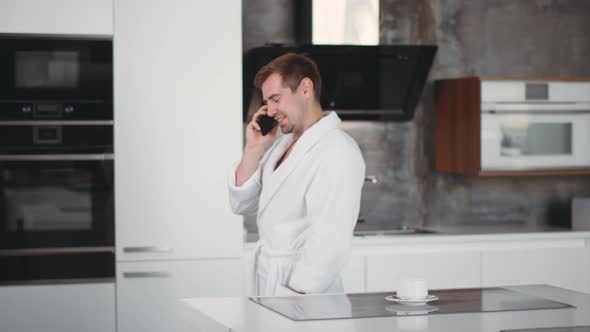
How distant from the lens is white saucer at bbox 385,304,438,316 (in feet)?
6.61

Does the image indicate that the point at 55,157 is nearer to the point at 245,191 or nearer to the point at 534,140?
the point at 245,191

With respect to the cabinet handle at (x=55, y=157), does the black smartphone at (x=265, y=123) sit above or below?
above

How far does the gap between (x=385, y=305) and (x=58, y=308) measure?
2.02 m

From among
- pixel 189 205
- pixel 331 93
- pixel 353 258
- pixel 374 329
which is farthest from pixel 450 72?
pixel 374 329

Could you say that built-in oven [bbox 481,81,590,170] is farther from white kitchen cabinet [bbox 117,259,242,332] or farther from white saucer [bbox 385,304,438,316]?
white saucer [bbox 385,304,438,316]

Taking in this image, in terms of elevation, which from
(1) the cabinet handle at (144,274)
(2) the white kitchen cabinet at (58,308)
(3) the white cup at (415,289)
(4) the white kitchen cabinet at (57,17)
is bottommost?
(2) the white kitchen cabinet at (58,308)

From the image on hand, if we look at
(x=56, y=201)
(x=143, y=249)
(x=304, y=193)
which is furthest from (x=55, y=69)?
(x=304, y=193)

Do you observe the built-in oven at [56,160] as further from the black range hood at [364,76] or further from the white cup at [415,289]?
the white cup at [415,289]

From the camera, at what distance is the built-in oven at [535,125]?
14.6 ft

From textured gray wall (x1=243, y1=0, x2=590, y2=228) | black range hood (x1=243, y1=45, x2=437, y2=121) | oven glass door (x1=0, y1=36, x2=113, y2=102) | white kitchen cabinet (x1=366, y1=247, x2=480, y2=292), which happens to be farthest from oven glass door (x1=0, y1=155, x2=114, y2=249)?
textured gray wall (x1=243, y1=0, x2=590, y2=228)

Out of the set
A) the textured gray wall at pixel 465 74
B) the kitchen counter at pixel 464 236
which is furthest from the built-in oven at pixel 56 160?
the textured gray wall at pixel 465 74

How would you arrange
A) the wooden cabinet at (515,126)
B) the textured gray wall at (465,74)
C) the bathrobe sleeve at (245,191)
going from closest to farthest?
the bathrobe sleeve at (245,191)
the wooden cabinet at (515,126)
the textured gray wall at (465,74)

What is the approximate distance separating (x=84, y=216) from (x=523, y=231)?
221cm

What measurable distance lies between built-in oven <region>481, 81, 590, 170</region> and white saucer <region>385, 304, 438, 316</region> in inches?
96.9
